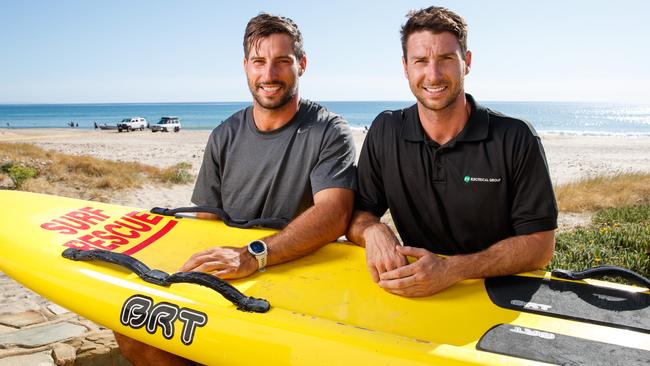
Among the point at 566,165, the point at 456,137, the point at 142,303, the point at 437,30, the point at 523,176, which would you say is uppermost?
the point at 437,30

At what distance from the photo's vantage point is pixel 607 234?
5.71 metres

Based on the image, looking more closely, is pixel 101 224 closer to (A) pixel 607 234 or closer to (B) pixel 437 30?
(B) pixel 437 30

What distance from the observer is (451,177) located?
2.56m

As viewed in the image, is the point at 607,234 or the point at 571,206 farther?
the point at 571,206

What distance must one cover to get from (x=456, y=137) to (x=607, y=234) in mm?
4028

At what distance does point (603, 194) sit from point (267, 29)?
771 centimetres

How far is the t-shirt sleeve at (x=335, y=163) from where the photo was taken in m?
2.85

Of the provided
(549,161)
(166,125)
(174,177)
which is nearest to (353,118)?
(166,125)

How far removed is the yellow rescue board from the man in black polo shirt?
Result: 14 centimetres

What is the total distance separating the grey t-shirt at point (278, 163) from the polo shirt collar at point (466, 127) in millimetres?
413

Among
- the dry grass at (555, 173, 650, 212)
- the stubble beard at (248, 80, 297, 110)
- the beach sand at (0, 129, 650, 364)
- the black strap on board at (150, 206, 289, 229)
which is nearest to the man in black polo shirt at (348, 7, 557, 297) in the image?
the black strap on board at (150, 206, 289, 229)

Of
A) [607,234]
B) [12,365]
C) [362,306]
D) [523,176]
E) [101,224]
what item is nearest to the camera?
[362,306]

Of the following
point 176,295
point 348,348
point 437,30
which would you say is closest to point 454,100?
point 437,30

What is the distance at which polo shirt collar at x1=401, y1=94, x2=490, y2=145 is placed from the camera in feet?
8.32
